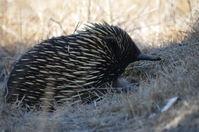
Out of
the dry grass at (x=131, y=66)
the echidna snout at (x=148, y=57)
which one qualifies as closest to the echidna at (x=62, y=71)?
the echidna snout at (x=148, y=57)

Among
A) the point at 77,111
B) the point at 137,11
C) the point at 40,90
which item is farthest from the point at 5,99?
the point at 137,11

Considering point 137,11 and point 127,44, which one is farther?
point 137,11

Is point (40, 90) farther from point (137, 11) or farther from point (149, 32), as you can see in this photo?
point (137, 11)

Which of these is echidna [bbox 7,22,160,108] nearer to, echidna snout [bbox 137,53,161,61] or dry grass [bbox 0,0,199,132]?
echidna snout [bbox 137,53,161,61]

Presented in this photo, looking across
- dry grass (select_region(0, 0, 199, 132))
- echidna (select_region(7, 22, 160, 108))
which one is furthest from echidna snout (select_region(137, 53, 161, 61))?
dry grass (select_region(0, 0, 199, 132))

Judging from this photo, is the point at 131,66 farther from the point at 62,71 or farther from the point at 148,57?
the point at 62,71

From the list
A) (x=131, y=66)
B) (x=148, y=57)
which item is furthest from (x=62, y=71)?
(x=131, y=66)
